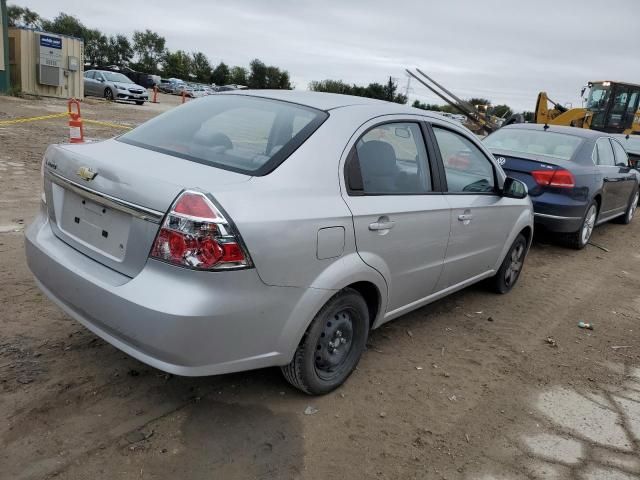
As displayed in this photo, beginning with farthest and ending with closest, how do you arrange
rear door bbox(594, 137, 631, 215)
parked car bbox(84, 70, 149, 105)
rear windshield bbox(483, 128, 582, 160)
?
parked car bbox(84, 70, 149, 105)
rear door bbox(594, 137, 631, 215)
rear windshield bbox(483, 128, 582, 160)

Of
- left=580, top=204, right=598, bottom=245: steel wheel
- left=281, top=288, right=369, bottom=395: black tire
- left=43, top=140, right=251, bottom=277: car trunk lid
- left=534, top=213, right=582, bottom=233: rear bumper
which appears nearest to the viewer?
left=43, top=140, right=251, bottom=277: car trunk lid

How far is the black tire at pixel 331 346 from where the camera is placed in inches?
111

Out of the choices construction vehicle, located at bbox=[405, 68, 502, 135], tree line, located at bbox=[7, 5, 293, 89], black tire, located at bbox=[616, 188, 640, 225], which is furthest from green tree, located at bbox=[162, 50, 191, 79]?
black tire, located at bbox=[616, 188, 640, 225]

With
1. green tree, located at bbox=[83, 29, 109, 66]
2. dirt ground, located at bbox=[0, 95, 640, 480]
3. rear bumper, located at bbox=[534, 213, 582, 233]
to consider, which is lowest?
dirt ground, located at bbox=[0, 95, 640, 480]

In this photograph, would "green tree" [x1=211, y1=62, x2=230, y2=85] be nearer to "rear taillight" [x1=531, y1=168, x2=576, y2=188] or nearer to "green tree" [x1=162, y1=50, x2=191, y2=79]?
"green tree" [x1=162, y1=50, x2=191, y2=79]

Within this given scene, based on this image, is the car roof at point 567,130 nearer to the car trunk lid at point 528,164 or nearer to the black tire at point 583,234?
the car trunk lid at point 528,164

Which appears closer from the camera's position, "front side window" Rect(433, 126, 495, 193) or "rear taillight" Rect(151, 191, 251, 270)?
"rear taillight" Rect(151, 191, 251, 270)

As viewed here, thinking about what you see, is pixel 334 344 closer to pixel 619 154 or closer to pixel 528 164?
pixel 528 164

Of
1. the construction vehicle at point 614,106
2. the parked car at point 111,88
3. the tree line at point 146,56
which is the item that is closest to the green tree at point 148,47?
the tree line at point 146,56

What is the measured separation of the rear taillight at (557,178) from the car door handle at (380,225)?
421 cm

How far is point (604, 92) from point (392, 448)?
20325 mm

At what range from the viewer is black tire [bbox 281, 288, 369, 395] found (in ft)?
9.26

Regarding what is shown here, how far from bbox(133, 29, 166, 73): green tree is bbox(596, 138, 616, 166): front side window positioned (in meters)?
94.9

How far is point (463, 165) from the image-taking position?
4.13 metres
